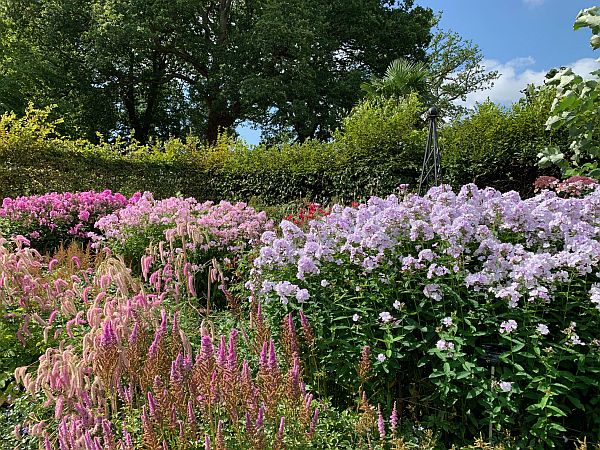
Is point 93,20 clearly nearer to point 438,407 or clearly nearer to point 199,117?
point 199,117

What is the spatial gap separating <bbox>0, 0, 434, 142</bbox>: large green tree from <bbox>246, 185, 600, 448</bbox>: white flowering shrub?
599 inches

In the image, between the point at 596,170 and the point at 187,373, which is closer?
the point at 187,373

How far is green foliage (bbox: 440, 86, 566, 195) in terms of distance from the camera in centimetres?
747

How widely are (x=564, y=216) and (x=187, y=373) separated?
85.2 inches

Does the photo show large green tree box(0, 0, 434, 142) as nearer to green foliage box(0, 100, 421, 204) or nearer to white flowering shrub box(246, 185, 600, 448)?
green foliage box(0, 100, 421, 204)

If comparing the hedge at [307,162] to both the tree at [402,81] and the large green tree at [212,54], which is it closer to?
the tree at [402,81]

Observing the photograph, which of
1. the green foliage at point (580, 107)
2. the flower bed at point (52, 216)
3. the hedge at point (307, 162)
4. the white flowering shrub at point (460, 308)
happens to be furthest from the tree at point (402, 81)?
the white flowering shrub at point (460, 308)

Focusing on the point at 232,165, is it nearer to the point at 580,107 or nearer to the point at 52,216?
the point at 52,216

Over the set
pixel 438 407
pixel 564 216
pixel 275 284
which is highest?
pixel 564 216

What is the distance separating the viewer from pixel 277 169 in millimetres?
11039

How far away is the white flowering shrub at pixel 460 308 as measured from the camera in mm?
2375

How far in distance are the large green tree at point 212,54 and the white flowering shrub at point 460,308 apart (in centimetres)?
1521

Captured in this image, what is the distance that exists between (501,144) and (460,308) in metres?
5.76

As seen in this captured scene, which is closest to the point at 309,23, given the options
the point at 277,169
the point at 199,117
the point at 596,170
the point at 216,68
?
the point at 216,68
